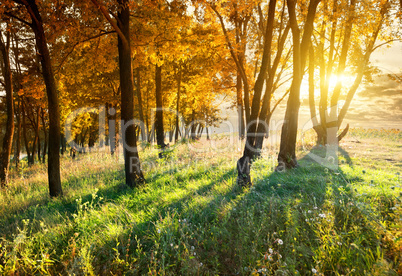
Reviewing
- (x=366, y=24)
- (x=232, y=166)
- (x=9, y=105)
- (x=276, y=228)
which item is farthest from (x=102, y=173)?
(x=366, y=24)

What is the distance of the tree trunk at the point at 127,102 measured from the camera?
326 inches

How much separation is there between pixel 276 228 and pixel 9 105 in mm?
12186

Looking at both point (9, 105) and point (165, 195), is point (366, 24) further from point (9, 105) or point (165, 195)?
point (9, 105)

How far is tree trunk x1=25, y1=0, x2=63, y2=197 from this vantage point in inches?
295

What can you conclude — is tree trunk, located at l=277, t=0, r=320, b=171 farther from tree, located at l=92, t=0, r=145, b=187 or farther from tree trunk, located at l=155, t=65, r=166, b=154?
tree trunk, located at l=155, t=65, r=166, b=154

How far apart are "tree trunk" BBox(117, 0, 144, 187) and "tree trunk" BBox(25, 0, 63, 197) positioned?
2.15 meters

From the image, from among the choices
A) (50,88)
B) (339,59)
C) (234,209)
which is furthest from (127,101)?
(339,59)

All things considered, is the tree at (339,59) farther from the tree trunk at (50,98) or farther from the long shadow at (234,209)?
the tree trunk at (50,98)

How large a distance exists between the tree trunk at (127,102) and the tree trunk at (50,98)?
2152 mm

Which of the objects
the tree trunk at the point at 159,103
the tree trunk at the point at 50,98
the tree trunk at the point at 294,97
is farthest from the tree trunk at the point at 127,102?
the tree trunk at the point at 159,103

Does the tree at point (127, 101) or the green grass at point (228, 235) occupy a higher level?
the tree at point (127, 101)

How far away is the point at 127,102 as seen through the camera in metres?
8.44

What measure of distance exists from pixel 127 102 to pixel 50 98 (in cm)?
243

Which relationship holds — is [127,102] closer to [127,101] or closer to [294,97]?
[127,101]
